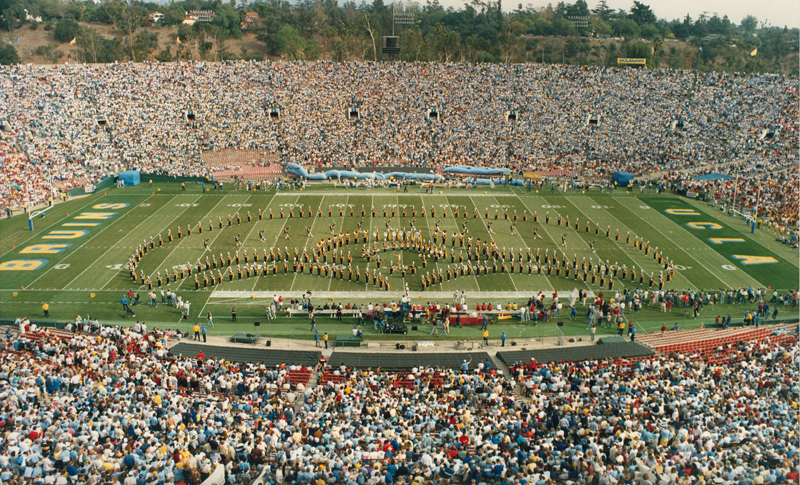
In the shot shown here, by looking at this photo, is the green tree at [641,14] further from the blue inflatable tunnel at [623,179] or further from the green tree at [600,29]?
the blue inflatable tunnel at [623,179]

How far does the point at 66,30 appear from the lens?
101 m

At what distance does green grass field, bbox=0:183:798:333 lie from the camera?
30.4m

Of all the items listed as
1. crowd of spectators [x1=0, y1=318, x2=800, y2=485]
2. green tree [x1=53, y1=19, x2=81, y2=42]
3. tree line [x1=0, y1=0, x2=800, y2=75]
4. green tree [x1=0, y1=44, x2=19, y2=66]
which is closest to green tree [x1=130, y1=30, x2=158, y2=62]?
tree line [x1=0, y1=0, x2=800, y2=75]

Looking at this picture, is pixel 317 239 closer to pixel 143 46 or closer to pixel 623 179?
pixel 623 179

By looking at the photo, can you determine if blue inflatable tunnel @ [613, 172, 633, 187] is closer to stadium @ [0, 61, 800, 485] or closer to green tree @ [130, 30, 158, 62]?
stadium @ [0, 61, 800, 485]

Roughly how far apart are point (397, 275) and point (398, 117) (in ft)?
108

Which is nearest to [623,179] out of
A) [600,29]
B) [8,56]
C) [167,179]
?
[167,179]

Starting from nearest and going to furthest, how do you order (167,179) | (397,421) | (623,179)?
1. (397,421)
2. (167,179)
3. (623,179)

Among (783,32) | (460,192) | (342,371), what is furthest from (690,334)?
(783,32)

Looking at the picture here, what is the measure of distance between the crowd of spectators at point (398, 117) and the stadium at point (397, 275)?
31 centimetres

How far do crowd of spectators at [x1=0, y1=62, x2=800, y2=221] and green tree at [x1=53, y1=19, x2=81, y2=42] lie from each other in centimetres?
4415

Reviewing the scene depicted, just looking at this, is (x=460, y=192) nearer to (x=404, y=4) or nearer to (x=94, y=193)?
(x=94, y=193)

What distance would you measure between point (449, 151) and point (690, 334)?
34523 mm

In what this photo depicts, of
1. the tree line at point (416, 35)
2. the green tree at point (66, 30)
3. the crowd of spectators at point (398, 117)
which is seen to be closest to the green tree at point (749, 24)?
the tree line at point (416, 35)
